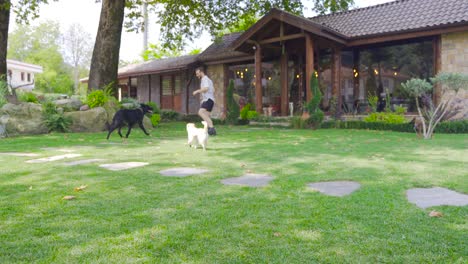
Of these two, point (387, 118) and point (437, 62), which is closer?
point (387, 118)

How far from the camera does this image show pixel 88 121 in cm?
1098

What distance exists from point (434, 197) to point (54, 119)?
10058mm

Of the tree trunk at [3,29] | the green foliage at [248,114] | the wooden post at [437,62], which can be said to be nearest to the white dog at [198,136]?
the green foliage at [248,114]

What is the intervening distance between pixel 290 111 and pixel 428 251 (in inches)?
515

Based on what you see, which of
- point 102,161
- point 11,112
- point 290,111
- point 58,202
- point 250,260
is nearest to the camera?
point 250,260

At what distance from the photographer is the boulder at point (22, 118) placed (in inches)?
385

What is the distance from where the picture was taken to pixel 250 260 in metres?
1.89

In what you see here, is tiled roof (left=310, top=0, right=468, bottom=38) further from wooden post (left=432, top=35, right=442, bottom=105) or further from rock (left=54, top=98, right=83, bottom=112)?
rock (left=54, top=98, right=83, bottom=112)

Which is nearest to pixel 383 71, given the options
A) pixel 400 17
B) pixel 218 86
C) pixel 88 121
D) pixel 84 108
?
pixel 400 17

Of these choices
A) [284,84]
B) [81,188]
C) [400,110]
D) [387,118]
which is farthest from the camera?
[284,84]

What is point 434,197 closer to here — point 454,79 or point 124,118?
point 454,79

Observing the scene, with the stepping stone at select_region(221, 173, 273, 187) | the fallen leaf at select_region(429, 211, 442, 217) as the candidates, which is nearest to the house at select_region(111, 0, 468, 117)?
the stepping stone at select_region(221, 173, 273, 187)

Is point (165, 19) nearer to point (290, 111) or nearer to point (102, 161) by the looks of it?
point (290, 111)

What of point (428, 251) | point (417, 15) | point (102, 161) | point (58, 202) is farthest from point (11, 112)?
point (417, 15)
